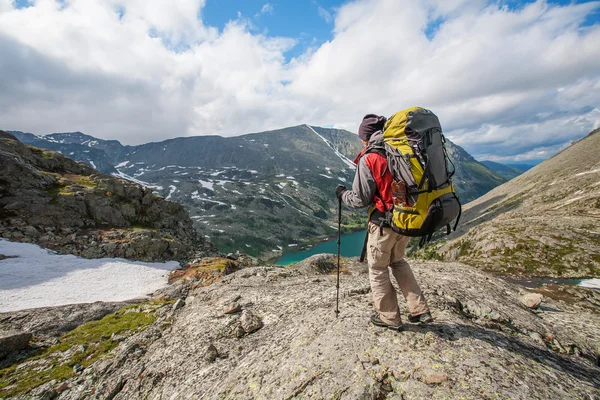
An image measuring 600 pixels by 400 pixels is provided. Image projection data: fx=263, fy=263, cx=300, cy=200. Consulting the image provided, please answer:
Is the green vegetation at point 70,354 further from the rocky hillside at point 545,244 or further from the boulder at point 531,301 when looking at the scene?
the rocky hillside at point 545,244

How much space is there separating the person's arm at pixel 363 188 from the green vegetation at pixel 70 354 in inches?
484

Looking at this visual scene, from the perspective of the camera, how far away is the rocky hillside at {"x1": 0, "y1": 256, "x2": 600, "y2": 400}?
18.2ft

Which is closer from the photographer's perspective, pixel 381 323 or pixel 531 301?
pixel 381 323

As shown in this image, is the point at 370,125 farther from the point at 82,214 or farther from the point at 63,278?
the point at 82,214

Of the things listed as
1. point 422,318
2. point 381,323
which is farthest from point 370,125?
point 422,318

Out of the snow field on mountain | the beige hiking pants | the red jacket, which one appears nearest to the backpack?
the red jacket

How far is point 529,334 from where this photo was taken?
8578mm

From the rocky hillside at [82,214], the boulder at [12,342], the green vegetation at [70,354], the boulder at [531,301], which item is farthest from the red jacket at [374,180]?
the rocky hillside at [82,214]

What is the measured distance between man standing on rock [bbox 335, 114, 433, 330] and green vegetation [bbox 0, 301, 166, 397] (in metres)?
11.8

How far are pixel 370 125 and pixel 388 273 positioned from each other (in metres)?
3.99

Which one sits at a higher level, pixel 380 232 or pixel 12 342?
pixel 380 232

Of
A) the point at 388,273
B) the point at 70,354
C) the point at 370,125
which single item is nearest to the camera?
the point at 388,273

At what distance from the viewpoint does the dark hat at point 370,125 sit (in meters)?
7.12

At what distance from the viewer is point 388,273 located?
6.93 meters
